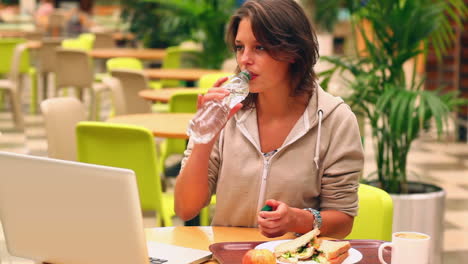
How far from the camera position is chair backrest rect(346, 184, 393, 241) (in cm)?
232

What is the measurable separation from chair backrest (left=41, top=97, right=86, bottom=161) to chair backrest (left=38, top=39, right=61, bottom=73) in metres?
6.51

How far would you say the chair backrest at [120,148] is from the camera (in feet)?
11.8

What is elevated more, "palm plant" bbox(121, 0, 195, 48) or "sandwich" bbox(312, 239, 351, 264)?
"palm plant" bbox(121, 0, 195, 48)

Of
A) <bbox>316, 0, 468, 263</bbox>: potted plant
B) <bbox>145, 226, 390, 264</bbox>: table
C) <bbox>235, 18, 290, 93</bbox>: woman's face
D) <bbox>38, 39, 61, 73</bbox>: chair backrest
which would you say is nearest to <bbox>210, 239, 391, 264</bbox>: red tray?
<bbox>145, 226, 390, 264</bbox>: table

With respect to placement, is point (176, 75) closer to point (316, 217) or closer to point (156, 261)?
point (316, 217)

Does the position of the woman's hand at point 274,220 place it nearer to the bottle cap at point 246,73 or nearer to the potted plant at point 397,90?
the bottle cap at point 246,73

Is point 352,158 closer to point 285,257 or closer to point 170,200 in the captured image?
point 285,257

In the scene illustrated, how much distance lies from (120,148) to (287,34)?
1622mm

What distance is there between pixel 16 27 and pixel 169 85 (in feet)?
26.9

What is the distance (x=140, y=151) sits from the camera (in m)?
3.61

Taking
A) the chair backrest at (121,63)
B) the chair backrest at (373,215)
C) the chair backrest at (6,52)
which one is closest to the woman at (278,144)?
the chair backrest at (373,215)

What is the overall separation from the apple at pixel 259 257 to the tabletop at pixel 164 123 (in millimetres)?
2320

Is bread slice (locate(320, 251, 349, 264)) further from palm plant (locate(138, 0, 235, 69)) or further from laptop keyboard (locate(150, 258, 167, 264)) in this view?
palm plant (locate(138, 0, 235, 69))

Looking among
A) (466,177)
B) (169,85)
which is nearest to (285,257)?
(466,177)
